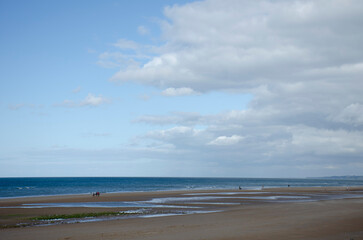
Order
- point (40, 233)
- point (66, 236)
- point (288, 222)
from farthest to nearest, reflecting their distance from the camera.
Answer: point (288, 222) < point (40, 233) < point (66, 236)

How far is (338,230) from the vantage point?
17.5 m

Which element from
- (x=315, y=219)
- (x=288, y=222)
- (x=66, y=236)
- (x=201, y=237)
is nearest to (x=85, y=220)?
(x=66, y=236)

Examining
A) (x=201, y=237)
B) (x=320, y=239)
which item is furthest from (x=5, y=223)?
(x=320, y=239)

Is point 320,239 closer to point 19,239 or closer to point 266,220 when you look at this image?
point 266,220

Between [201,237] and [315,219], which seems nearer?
[201,237]

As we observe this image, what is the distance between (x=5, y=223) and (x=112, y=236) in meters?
11.5

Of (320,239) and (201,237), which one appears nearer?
(320,239)

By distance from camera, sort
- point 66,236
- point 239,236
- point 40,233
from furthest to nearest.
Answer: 1. point 40,233
2. point 66,236
3. point 239,236

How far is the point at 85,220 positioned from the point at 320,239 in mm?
16095

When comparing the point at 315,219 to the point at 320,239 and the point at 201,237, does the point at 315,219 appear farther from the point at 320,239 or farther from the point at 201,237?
the point at 201,237

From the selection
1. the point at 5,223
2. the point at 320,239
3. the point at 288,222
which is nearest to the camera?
the point at 320,239

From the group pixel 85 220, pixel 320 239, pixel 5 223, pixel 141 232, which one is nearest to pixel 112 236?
pixel 141 232

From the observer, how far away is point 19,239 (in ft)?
56.5

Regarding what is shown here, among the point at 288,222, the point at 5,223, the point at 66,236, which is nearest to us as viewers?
the point at 66,236
